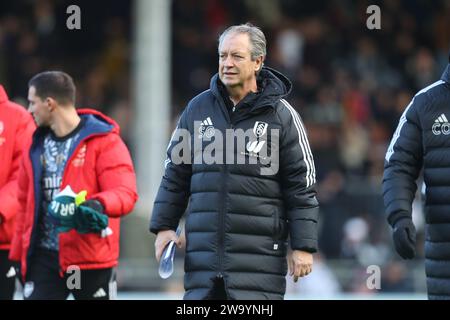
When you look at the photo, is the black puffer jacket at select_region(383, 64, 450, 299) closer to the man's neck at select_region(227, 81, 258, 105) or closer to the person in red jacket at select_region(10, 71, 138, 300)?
the man's neck at select_region(227, 81, 258, 105)

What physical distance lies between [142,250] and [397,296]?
3512 mm

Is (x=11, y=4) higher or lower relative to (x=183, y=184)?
higher

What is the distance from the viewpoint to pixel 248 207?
8008 millimetres

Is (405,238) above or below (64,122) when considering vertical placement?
below

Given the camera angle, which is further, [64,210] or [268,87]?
[64,210]

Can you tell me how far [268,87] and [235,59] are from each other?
0.28 metres

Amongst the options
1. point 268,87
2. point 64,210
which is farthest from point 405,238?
point 64,210

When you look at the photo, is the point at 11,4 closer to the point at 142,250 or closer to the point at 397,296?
the point at 142,250

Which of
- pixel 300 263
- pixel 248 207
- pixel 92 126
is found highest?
pixel 92 126

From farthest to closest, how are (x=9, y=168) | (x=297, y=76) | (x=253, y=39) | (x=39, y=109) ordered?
(x=297, y=76)
(x=9, y=168)
(x=39, y=109)
(x=253, y=39)

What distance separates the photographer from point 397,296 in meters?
15.1

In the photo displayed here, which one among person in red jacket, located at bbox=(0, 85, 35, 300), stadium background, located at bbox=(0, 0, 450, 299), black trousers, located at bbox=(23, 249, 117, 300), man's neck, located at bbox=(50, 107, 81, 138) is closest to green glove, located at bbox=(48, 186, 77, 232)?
black trousers, located at bbox=(23, 249, 117, 300)

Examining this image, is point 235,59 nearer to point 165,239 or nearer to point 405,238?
point 165,239
